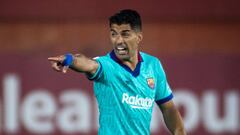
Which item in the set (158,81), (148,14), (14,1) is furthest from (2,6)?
(158,81)

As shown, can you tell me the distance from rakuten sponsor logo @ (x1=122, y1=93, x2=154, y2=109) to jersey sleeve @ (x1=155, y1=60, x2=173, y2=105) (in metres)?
0.29

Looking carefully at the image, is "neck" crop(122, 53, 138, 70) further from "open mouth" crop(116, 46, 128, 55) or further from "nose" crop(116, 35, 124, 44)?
"nose" crop(116, 35, 124, 44)

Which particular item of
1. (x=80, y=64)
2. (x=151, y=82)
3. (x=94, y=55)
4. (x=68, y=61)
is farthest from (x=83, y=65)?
(x=94, y=55)

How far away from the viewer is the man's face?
612cm

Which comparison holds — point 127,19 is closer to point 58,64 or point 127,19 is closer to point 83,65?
point 83,65

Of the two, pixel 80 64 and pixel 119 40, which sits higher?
pixel 119 40

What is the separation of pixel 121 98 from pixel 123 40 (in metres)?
0.38

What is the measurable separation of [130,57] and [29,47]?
414cm

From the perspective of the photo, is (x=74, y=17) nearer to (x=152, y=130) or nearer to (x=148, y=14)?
(x=148, y=14)

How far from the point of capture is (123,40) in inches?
241

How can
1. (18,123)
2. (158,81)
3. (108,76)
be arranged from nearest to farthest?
(108,76), (158,81), (18,123)

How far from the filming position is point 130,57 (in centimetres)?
626

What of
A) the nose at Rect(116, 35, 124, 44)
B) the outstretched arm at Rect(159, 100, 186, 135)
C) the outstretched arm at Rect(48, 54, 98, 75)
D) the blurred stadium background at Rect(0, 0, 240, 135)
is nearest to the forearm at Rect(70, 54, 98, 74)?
the outstretched arm at Rect(48, 54, 98, 75)

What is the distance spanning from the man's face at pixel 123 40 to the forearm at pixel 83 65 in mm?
261
